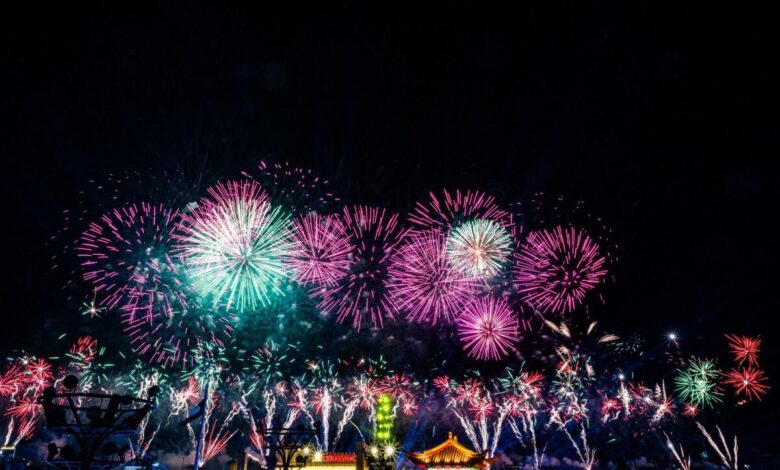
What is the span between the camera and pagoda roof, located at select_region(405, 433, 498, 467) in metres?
24.9

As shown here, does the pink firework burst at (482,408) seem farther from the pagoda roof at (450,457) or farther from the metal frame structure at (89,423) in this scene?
the metal frame structure at (89,423)

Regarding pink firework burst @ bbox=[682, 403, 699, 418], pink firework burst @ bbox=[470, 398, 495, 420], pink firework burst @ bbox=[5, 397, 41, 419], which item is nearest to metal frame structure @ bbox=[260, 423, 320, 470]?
pink firework burst @ bbox=[470, 398, 495, 420]

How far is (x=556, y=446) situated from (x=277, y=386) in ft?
106

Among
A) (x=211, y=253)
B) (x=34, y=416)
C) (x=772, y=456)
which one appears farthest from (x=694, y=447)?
(x=34, y=416)

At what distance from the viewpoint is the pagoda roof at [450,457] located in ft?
81.7

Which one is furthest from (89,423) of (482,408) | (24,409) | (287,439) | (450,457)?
(24,409)

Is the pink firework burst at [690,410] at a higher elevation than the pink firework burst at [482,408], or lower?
higher

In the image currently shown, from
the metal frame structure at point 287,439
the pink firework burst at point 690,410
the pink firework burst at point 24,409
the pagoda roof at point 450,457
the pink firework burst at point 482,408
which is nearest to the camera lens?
the metal frame structure at point 287,439

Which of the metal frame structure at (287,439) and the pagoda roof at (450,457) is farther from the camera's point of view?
the pagoda roof at (450,457)

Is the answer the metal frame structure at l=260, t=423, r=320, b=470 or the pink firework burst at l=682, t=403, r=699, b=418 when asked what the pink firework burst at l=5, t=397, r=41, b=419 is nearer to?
the metal frame structure at l=260, t=423, r=320, b=470

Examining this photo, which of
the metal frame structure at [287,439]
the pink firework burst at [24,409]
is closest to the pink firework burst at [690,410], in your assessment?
the metal frame structure at [287,439]

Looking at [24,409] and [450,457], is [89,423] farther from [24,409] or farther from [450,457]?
[24,409]

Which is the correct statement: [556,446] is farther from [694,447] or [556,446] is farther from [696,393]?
[696,393]

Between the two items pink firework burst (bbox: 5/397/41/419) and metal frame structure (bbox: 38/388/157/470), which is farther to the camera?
pink firework burst (bbox: 5/397/41/419)
